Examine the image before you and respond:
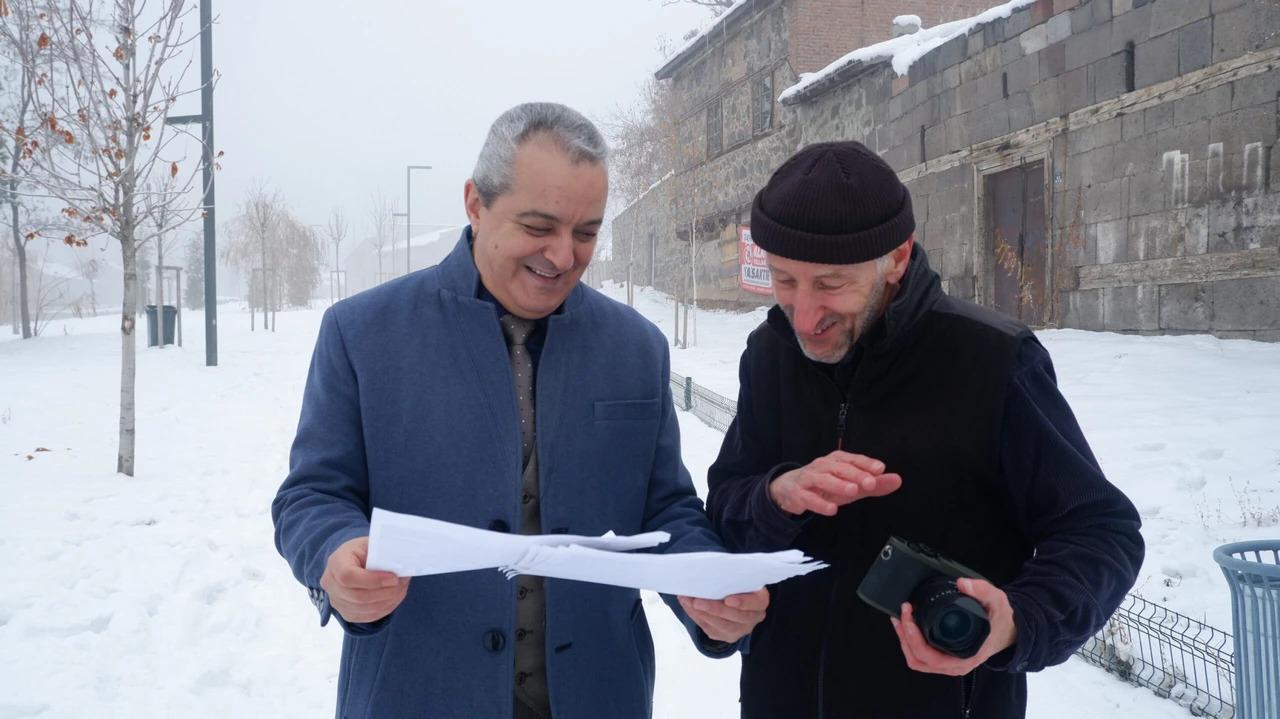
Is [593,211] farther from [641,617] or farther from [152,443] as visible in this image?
[152,443]

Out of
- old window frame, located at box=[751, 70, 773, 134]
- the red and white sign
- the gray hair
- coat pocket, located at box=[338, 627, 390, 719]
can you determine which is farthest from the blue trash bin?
old window frame, located at box=[751, 70, 773, 134]

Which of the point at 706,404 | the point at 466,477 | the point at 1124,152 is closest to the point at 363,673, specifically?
the point at 466,477

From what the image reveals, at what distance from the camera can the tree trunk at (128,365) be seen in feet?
25.8

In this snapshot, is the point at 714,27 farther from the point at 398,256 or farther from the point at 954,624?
the point at 398,256

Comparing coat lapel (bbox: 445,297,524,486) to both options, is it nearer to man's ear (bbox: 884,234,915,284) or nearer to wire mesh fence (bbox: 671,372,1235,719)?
man's ear (bbox: 884,234,915,284)

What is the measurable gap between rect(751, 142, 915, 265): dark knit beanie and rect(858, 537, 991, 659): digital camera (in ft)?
2.05

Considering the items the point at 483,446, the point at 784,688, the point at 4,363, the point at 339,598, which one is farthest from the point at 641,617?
the point at 4,363

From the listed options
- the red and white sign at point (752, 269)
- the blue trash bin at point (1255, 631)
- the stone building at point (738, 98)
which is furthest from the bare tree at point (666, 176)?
the blue trash bin at point (1255, 631)

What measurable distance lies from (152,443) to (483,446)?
9.35 metres

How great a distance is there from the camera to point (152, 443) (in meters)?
9.57

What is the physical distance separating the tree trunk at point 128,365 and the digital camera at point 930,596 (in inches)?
319

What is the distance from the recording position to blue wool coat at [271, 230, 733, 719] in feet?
6.14

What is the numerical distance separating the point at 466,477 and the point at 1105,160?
984 cm

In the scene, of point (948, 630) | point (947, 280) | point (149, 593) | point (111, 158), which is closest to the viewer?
point (948, 630)
